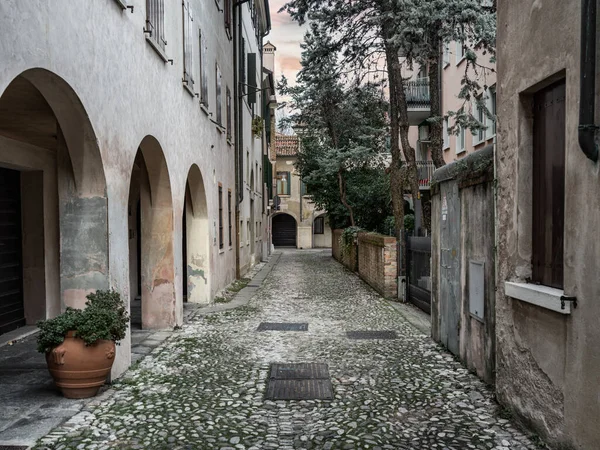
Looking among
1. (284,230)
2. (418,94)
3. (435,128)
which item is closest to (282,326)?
(435,128)

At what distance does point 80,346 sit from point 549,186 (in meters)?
4.17

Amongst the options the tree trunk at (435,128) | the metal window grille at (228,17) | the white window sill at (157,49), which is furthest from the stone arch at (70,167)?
the metal window grille at (228,17)

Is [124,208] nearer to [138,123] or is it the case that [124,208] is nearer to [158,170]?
[138,123]

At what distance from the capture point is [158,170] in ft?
27.5

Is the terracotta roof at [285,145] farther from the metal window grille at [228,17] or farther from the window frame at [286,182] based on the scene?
the metal window grille at [228,17]

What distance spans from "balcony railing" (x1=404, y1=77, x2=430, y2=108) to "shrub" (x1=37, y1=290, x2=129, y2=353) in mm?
19750

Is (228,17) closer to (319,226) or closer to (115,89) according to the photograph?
(115,89)

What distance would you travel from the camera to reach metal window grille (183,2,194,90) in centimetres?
956

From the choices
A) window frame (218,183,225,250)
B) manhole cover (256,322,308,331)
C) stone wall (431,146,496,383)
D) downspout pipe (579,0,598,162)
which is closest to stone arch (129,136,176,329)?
manhole cover (256,322,308,331)

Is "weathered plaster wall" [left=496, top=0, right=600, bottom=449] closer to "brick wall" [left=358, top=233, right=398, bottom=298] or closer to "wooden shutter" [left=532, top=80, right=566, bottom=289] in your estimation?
"wooden shutter" [left=532, top=80, right=566, bottom=289]

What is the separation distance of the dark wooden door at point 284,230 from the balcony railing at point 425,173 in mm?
21579

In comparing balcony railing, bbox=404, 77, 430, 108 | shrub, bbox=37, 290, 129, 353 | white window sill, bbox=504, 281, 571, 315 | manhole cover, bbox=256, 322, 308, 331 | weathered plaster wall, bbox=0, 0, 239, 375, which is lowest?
manhole cover, bbox=256, 322, 308, 331

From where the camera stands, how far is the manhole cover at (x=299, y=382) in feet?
17.6

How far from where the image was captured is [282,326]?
9.17 m
